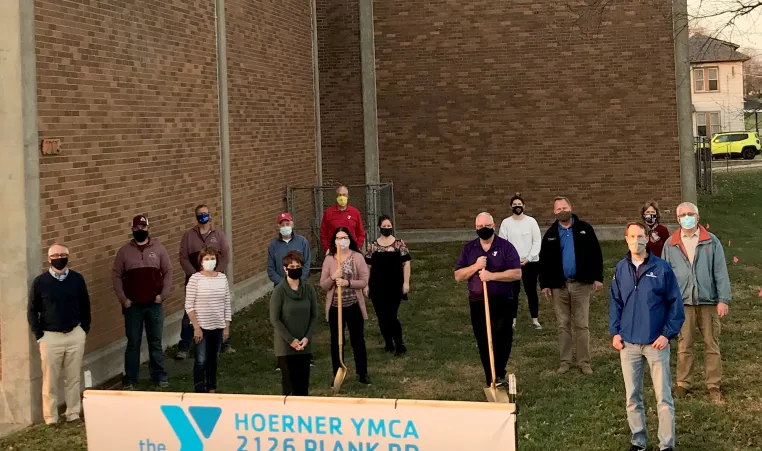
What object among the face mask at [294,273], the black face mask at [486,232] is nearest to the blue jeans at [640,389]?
the black face mask at [486,232]

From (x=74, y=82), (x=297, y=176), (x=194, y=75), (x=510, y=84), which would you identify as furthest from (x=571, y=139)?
(x=74, y=82)

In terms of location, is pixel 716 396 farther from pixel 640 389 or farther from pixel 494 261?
pixel 494 261

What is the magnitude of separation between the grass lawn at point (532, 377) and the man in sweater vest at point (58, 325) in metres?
0.37

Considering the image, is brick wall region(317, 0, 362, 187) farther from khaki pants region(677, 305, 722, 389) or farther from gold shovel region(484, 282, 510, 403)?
khaki pants region(677, 305, 722, 389)

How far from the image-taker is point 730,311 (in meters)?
14.2

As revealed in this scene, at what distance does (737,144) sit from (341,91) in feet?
118

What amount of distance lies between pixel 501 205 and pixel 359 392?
13.1 metres

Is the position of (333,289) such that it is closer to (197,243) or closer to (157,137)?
(197,243)

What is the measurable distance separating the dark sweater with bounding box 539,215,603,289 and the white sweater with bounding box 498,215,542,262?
2.18m

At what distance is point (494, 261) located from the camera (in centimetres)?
971

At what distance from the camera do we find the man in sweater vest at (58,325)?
9375mm

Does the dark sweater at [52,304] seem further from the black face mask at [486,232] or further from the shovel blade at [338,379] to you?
the black face mask at [486,232]

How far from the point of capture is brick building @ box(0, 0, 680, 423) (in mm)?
10062

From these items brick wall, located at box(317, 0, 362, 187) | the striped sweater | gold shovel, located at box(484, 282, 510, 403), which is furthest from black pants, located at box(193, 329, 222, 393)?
brick wall, located at box(317, 0, 362, 187)
